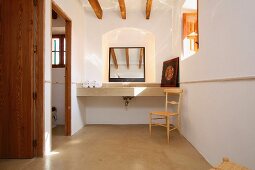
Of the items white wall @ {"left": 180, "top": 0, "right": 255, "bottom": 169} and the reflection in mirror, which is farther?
the reflection in mirror

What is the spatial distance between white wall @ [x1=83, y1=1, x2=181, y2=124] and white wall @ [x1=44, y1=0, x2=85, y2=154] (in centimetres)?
26

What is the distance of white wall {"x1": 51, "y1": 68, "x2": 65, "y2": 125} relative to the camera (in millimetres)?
4363

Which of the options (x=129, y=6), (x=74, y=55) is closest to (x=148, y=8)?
(x=129, y=6)

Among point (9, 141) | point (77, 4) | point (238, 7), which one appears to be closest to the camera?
point (238, 7)

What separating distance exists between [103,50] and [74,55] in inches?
39.4

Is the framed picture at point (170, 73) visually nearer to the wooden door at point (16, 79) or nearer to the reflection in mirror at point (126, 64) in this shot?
the reflection in mirror at point (126, 64)

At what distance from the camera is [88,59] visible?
4.25 metres

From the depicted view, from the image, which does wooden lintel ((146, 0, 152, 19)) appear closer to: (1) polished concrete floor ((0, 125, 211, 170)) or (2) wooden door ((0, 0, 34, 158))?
(2) wooden door ((0, 0, 34, 158))

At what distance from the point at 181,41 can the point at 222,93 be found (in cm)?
187

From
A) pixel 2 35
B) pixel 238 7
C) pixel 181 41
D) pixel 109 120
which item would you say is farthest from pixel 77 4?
pixel 238 7

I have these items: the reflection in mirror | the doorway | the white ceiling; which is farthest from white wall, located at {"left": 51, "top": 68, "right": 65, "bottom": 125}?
the white ceiling

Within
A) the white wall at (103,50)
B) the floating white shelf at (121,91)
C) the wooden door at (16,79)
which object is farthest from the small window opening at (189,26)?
the wooden door at (16,79)

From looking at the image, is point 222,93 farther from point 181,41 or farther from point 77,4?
point 77,4

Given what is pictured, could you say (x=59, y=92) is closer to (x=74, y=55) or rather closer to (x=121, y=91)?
(x=74, y=55)
